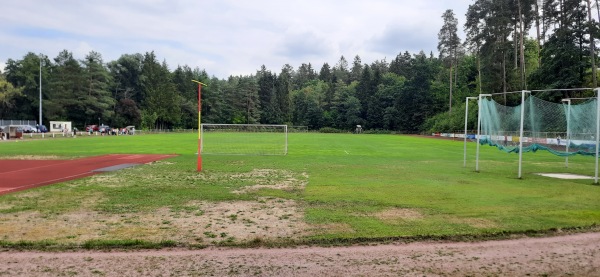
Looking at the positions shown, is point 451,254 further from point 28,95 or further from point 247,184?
point 28,95

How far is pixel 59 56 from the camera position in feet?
313

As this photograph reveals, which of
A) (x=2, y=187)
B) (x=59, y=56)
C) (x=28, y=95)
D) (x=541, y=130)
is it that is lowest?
(x=2, y=187)

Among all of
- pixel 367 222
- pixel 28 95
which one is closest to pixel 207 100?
pixel 28 95

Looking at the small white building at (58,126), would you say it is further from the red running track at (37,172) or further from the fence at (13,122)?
the red running track at (37,172)

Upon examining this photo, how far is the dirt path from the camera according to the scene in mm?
5434

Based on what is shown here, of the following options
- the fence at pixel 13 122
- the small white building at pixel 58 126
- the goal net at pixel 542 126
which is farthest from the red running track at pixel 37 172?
the fence at pixel 13 122

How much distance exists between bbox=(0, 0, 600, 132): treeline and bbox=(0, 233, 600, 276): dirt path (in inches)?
1513

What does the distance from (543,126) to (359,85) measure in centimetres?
9318

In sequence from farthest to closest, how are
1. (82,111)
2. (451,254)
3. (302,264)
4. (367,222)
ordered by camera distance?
(82,111)
(367,222)
(451,254)
(302,264)

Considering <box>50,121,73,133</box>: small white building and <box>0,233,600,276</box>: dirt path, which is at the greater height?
<box>50,121,73,133</box>: small white building

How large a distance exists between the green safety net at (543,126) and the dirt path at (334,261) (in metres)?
11.6

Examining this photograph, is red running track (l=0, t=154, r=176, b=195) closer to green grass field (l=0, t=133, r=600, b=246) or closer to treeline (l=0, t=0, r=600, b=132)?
green grass field (l=0, t=133, r=600, b=246)

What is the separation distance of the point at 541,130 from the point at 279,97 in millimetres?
96144

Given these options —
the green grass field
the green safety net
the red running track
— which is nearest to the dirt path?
the green grass field
